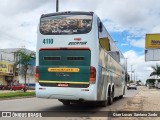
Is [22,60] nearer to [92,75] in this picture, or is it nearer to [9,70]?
[9,70]

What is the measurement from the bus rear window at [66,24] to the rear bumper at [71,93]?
2.44 metres

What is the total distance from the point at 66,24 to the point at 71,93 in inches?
119

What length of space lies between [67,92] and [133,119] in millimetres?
3262

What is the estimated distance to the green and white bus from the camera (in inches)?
598

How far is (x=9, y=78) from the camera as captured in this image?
226ft

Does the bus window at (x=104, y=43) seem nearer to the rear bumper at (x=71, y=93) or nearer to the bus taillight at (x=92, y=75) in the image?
the bus taillight at (x=92, y=75)

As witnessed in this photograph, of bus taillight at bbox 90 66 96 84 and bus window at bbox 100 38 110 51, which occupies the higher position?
bus window at bbox 100 38 110 51

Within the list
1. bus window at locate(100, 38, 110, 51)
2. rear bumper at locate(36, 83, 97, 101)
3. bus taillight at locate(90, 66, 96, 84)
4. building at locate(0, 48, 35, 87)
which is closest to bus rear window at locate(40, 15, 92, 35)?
bus window at locate(100, 38, 110, 51)

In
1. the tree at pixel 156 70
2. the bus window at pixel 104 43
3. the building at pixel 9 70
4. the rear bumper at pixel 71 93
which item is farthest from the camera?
the tree at pixel 156 70

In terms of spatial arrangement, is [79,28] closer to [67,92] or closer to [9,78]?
[67,92]

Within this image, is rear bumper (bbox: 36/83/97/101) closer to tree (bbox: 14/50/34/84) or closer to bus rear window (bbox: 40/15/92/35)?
bus rear window (bbox: 40/15/92/35)

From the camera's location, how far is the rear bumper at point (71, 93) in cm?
1506

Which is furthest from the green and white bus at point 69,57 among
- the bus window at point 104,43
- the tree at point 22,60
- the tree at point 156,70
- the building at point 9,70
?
the tree at point 156,70

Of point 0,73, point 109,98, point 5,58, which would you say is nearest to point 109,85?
point 109,98
